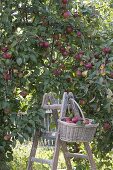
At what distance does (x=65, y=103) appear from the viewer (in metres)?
2.74

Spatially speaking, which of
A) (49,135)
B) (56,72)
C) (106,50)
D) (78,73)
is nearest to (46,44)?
(56,72)

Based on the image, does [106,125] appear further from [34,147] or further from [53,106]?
[34,147]

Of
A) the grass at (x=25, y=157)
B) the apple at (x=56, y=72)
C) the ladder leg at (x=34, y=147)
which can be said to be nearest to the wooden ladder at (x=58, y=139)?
the ladder leg at (x=34, y=147)

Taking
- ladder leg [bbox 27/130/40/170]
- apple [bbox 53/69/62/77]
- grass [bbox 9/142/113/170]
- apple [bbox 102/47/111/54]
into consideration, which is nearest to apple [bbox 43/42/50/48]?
apple [bbox 53/69/62/77]

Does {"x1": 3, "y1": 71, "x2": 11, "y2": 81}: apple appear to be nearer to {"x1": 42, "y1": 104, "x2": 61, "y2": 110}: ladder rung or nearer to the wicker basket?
{"x1": 42, "y1": 104, "x2": 61, "y2": 110}: ladder rung

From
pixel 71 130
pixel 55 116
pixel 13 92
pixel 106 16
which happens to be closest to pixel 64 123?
pixel 71 130

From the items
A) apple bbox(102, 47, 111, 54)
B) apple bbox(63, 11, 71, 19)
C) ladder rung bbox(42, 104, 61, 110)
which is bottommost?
ladder rung bbox(42, 104, 61, 110)

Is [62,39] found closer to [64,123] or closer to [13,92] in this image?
[13,92]

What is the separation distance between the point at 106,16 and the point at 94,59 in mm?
1006

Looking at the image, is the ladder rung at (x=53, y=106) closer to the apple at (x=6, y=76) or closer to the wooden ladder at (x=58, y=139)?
the wooden ladder at (x=58, y=139)

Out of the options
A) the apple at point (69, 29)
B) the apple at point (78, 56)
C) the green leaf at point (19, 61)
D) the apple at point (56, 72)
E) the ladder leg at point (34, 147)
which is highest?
the apple at point (69, 29)

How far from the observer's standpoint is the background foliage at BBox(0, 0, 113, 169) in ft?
9.01

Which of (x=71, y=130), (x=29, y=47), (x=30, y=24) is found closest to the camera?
(x=71, y=130)

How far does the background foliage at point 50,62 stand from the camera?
2.75 metres
